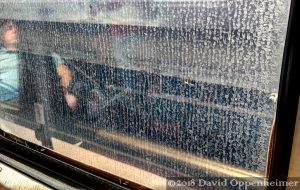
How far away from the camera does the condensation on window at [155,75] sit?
1.98 feet

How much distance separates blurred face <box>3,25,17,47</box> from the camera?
1031 mm

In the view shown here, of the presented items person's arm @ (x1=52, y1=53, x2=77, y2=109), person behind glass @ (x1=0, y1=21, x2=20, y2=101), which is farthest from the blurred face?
person's arm @ (x1=52, y1=53, x2=77, y2=109)

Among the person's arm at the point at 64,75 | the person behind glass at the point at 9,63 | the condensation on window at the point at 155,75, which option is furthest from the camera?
the person behind glass at the point at 9,63

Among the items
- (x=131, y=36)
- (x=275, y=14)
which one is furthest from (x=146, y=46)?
(x=275, y=14)

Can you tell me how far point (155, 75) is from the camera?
763 mm

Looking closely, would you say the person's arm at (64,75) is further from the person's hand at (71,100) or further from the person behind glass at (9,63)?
the person behind glass at (9,63)

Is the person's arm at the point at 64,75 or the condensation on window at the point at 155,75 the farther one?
the person's arm at the point at 64,75

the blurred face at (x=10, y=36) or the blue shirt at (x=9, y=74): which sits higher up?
the blurred face at (x=10, y=36)

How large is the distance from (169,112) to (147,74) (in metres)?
0.13

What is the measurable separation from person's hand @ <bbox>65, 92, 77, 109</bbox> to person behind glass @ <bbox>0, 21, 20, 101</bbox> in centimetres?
28

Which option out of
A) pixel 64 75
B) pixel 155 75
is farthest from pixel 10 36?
pixel 155 75

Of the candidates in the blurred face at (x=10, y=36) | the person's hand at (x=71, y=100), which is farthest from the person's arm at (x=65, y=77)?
the blurred face at (x=10, y=36)

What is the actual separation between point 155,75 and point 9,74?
72cm

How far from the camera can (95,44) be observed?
840 millimetres
